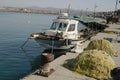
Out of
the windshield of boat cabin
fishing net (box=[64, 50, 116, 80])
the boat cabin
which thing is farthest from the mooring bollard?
the windshield of boat cabin

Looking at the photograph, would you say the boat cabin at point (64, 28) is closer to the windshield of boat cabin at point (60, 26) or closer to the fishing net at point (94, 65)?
the windshield of boat cabin at point (60, 26)

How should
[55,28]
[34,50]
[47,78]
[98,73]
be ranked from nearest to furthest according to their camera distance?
[47,78] < [98,73] < [55,28] < [34,50]

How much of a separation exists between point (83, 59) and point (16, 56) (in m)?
13.2

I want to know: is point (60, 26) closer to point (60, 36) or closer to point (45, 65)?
point (60, 36)

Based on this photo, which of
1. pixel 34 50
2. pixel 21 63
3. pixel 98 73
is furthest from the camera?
pixel 34 50

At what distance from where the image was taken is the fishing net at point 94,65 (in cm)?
1323

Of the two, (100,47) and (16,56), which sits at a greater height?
(100,47)

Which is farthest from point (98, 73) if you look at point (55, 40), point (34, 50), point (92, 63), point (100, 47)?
point (34, 50)

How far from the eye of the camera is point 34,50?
97.5ft

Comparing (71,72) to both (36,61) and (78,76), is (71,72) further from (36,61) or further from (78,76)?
(36,61)

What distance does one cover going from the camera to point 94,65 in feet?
44.0

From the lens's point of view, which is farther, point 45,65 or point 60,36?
point 60,36

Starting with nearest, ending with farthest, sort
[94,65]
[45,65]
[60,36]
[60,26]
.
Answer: [45,65], [94,65], [60,36], [60,26]

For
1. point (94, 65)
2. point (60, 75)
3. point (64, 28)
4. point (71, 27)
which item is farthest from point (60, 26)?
point (60, 75)
